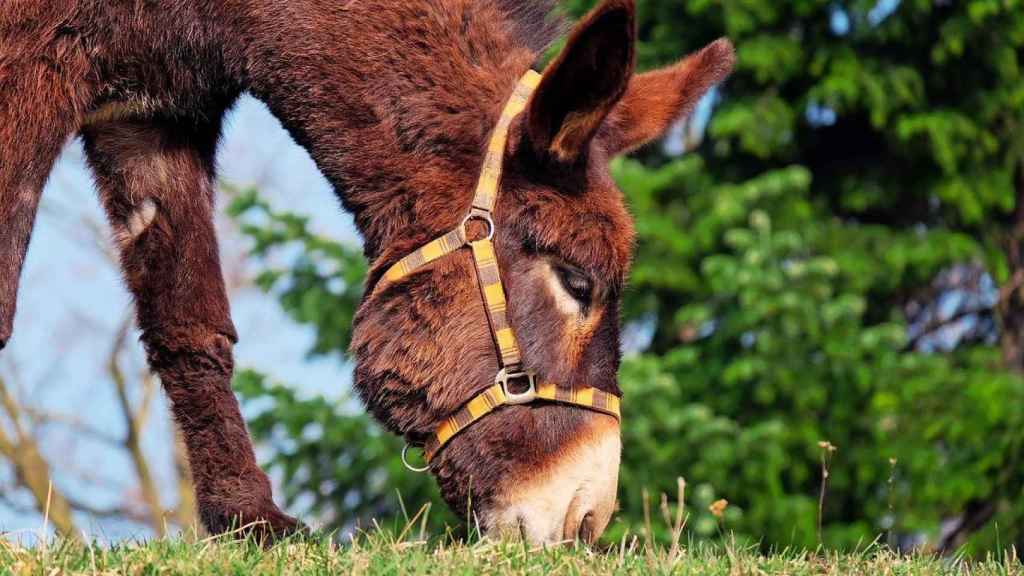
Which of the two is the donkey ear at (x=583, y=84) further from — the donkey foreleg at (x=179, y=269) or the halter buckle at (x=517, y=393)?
the donkey foreleg at (x=179, y=269)

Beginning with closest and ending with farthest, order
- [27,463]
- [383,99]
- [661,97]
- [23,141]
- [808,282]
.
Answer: [23,141] → [383,99] → [661,97] → [808,282] → [27,463]

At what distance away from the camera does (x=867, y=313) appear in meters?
9.84

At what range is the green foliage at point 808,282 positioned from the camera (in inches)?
328

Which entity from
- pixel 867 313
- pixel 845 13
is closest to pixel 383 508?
pixel 867 313

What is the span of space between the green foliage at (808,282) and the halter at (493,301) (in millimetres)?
4217

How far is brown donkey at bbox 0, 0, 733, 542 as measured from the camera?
3697 millimetres

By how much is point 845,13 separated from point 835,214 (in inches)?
61.8

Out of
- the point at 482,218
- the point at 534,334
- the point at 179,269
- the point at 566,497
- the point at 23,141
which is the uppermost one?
the point at 23,141

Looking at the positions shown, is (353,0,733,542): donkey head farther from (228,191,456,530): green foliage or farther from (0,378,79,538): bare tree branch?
(0,378,79,538): bare tree branch

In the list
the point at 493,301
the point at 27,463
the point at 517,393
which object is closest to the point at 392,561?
the point at 517,393

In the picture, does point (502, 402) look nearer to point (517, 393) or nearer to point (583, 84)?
point (517, 393)

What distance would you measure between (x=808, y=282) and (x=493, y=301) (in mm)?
4857

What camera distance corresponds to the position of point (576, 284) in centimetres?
379

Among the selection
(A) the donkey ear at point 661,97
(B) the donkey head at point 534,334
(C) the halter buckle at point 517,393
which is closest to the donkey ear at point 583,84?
(B) the donkey head at point 534,334
